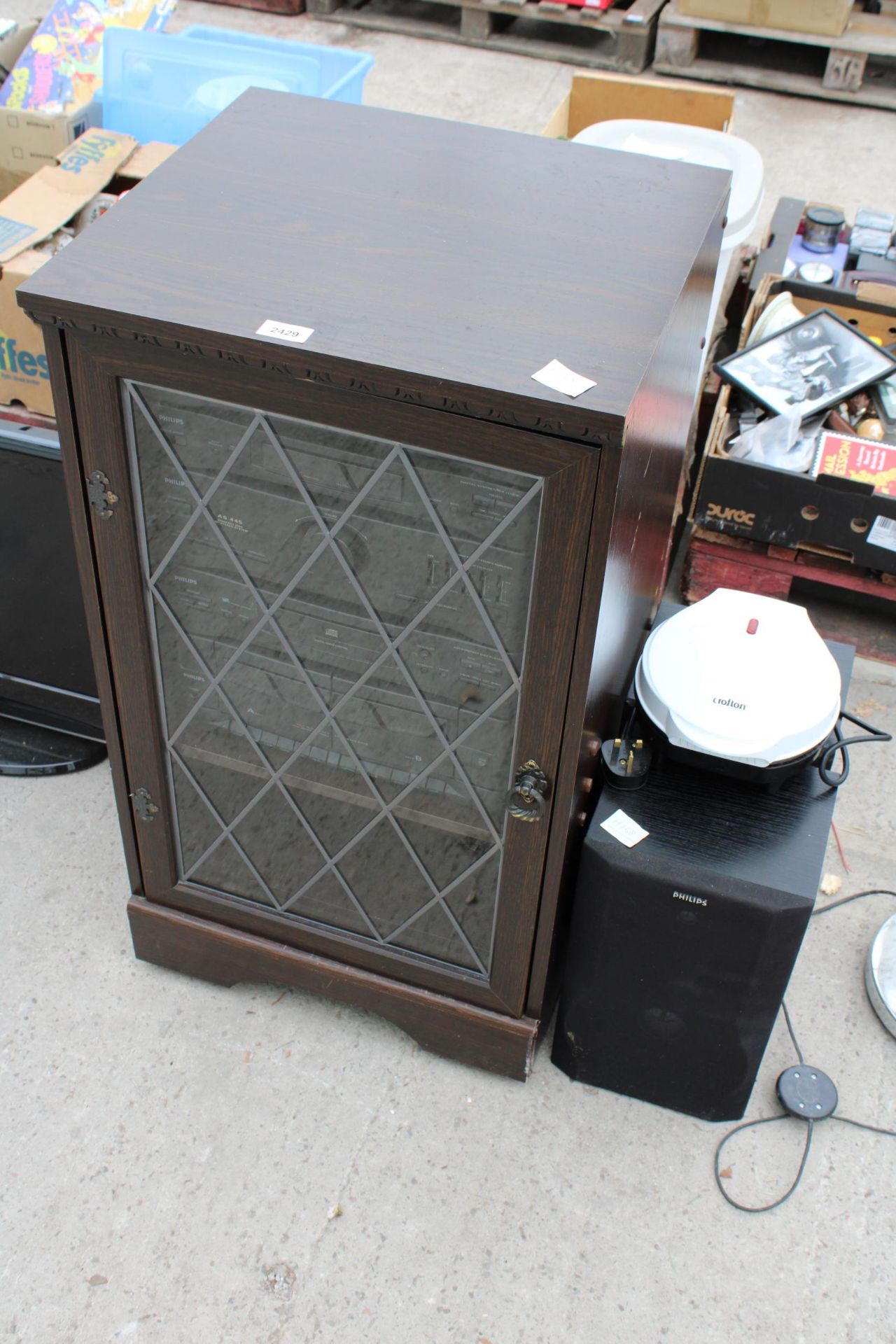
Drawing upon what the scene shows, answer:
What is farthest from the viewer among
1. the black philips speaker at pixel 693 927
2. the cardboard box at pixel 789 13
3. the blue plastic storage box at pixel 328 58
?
the cardboard box at pixel 789 13

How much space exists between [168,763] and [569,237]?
38.4 inches

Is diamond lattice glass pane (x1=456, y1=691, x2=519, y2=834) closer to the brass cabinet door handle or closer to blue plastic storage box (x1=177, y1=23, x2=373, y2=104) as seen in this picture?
the brass cabinet door handle

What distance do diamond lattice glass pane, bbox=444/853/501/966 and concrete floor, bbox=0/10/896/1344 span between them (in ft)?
1.09

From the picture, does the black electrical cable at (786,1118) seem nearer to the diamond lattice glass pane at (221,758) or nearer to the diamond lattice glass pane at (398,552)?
the diamond lattice glass pane at (398,552)

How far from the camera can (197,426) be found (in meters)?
1.40

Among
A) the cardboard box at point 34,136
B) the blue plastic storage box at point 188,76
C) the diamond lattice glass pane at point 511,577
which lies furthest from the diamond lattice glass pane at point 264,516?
the blue plastic storage box at point 188,76

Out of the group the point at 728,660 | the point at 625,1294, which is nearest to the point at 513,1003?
the point at 625,1294

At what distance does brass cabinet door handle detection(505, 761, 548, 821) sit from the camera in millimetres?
1533

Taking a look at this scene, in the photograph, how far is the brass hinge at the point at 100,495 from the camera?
4.83ft

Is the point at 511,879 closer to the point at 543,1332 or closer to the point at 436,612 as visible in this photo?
the point at 436,612

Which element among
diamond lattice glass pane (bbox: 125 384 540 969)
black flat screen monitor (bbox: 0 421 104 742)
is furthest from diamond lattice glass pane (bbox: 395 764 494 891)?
black flat screen monitor (bbox: 0 421 104 742)

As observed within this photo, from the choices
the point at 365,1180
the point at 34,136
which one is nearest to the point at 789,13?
the point at 34,136

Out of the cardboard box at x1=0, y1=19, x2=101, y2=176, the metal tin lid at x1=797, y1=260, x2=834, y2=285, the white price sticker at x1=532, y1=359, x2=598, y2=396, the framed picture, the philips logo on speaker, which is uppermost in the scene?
the white price sticker at x1=532, y1=359, x2=598, y2=396

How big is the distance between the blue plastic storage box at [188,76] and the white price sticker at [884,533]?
1.73 metres
